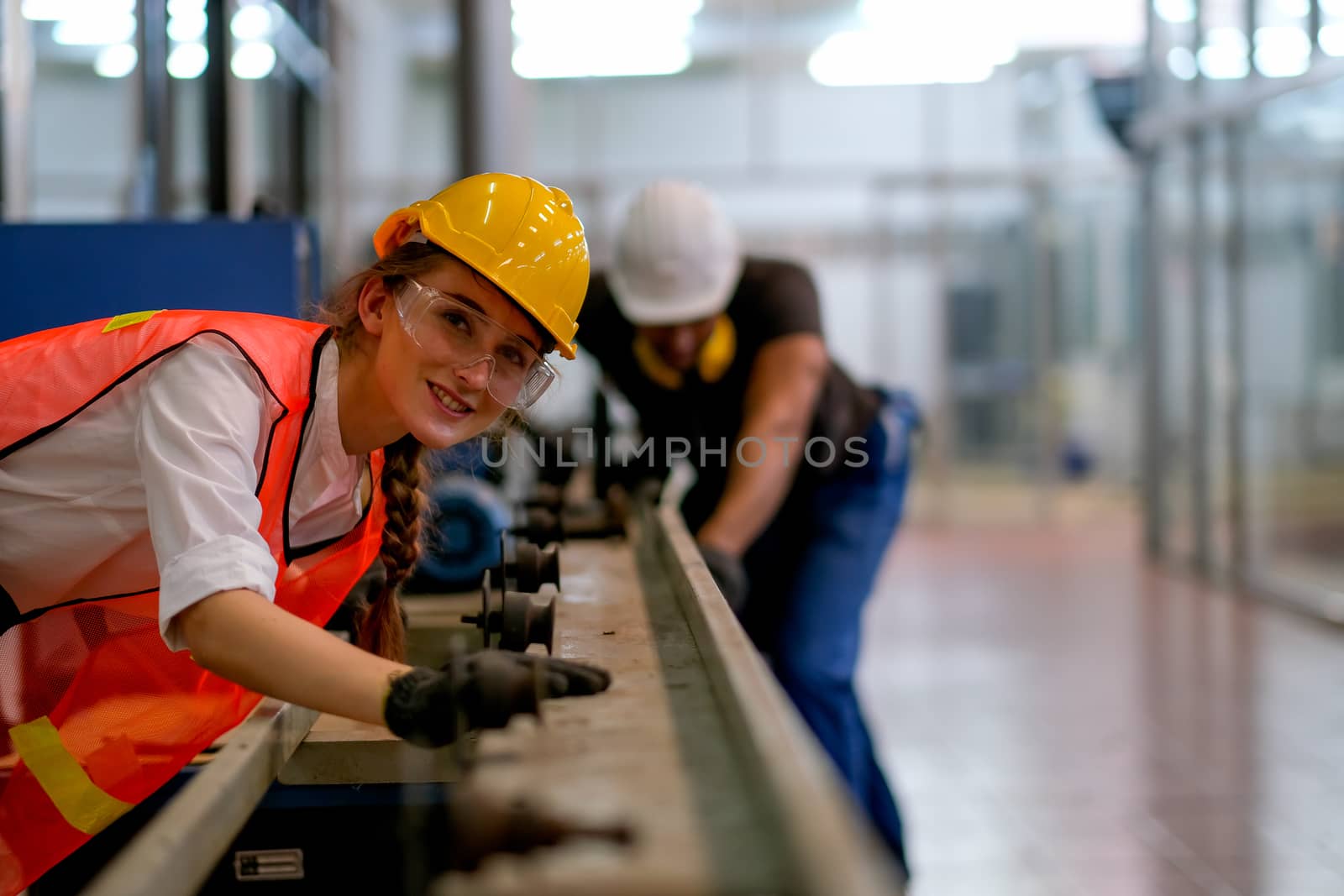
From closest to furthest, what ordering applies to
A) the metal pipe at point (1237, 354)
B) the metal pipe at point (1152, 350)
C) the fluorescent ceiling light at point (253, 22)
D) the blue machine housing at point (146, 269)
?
the blue machine housing at point (146, 269) < the fluorescent ceiling light at point (253, 22) < the metal pipe at point (1237, 354) < the metal pipe at point (1152, 350)

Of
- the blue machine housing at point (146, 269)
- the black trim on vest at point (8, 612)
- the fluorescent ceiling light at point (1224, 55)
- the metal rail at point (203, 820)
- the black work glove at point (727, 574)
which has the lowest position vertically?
the metal rail at point (203, 820)

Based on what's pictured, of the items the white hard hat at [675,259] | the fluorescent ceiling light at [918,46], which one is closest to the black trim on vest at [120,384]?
the white hard hat at [675,259]

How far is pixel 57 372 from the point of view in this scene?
126 cm

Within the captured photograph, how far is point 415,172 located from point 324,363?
23.3ft

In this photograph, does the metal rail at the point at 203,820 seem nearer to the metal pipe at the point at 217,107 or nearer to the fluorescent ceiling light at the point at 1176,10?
the metal pipe at the point at 217,107

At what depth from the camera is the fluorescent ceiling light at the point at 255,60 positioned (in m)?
4.62

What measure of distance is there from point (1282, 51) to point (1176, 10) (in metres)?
1.14

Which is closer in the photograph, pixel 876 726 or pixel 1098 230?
pixel 876 726

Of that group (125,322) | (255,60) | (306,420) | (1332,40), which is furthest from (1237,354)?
(125,322)

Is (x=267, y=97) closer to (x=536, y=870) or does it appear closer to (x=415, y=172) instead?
(x=415, y=172)

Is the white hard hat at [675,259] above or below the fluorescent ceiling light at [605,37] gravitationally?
below

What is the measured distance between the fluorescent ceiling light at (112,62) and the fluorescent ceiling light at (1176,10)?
16.0 ft

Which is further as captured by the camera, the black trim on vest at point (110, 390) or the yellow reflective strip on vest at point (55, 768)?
the yellow reflective strip on vest at point (55, 768)

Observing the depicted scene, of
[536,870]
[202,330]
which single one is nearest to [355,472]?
[202,330]
